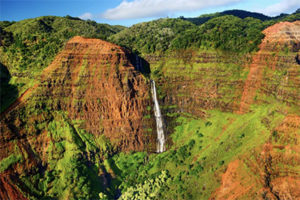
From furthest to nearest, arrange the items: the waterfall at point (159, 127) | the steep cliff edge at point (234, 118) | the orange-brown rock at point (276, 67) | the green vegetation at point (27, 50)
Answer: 1. the waterfall at point (159, 127)
2. the green vegetation at point (27, 50)
3. the orange-brown rock at point (276, 67)
4. the steep cliff edge at point (234, 118)

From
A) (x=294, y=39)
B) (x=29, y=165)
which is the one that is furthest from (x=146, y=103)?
(x=294, y=39)

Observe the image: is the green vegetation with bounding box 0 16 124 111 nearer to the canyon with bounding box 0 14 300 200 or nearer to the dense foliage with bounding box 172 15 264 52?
the canyon with bounding box 0 14 300 200

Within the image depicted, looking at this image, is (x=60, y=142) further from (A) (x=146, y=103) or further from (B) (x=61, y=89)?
(A) (x=146, y=103)

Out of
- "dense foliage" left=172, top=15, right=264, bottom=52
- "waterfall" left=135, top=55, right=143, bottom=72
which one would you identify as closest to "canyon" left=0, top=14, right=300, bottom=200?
"waterfall" left=135, top=55, right=143, bottom=72

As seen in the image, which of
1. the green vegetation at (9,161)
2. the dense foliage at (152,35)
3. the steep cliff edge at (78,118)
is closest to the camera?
the green vegetation at (9,161)

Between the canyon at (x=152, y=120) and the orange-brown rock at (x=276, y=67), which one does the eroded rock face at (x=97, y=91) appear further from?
the orange-brown rock at (x=276, y=67)

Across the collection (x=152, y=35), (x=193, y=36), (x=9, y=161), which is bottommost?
(x=9, y=161)

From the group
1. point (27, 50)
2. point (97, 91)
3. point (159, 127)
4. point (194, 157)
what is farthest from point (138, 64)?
point (194, 157)

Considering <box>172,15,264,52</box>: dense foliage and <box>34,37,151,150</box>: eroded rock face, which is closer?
<box>34,37,151,150</box>: eroded rock face

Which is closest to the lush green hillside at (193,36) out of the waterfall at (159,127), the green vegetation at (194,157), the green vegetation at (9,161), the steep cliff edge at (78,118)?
the steep cliff edge at (78,118)

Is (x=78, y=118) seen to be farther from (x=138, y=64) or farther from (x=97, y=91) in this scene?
(x=138, y=64)
